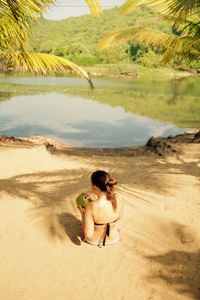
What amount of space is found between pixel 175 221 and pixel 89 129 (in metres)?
14.3

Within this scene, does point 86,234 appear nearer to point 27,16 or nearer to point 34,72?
point 34,72

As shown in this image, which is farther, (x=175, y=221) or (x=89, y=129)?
(x=89, y=129)

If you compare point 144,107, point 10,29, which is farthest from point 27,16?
point 144,107

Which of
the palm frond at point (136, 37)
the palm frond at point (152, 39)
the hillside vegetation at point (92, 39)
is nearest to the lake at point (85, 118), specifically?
the hillside vegetation at point (92, 39)

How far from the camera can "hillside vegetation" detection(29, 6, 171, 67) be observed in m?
79.3

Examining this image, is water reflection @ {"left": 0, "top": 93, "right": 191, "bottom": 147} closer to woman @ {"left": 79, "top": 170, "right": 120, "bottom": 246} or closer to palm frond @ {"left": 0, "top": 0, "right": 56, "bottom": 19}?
palm frond @ {"left": 0, "top": 0, "right": 56, "bottom": 19}

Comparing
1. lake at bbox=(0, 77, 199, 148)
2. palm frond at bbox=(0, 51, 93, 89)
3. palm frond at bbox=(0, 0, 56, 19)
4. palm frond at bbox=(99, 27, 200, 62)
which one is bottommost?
lake at bbox=(0, 77, 199, 148)

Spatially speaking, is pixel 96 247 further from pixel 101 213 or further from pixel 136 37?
pixel 136 37

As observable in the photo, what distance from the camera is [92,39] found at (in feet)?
398

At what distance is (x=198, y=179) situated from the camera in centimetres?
850

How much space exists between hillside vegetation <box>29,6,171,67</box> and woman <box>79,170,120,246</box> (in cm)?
311

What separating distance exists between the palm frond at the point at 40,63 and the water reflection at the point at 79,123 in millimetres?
10418

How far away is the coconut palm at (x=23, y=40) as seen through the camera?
5.93 metres

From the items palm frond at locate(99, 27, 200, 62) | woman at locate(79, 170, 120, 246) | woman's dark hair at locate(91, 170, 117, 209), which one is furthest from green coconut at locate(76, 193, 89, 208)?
palm frond at locate(99, 27, 200, 62)
